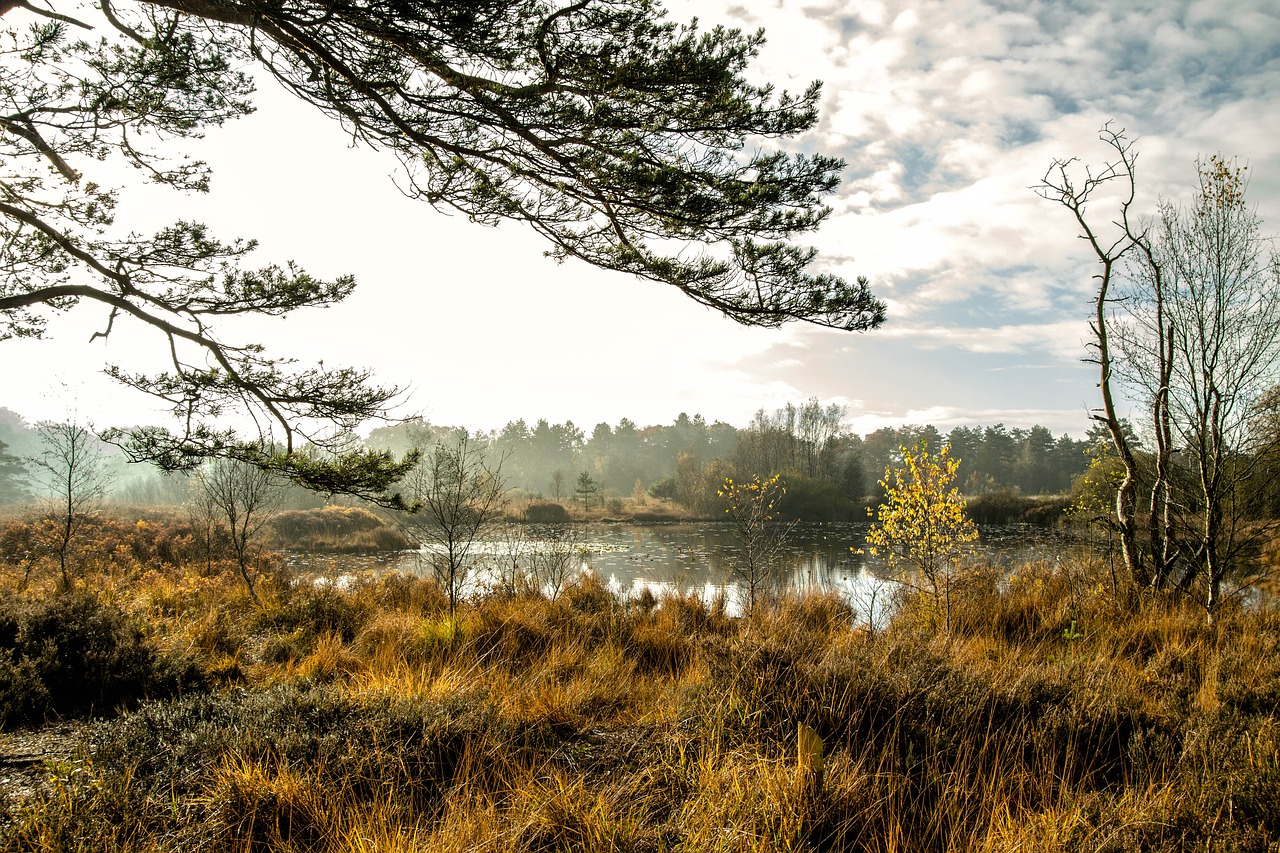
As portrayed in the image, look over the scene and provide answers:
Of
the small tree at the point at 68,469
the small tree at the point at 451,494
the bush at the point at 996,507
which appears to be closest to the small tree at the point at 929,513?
the small tree at the point at 451,494

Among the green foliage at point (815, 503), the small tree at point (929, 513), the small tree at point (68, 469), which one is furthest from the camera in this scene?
the green foliage at point (815, 503)

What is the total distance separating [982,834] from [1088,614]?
5.51 m

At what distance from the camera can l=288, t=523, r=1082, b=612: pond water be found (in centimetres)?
1216

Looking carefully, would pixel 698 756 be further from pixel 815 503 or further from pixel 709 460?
pixel 709 460

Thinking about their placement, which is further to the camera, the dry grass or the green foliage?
Result: the green foliage

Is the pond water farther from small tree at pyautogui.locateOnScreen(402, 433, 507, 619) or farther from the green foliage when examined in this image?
the green foliage

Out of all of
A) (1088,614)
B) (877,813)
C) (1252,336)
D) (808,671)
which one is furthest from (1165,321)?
(877,813)

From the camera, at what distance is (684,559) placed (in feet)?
63.9

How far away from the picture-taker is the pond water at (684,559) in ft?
39.9

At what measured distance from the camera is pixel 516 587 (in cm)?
923

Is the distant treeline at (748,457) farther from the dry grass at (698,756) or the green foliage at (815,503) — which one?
the dry grass at (698,756)

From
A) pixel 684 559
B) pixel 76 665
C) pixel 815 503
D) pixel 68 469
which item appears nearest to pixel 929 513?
pixel 76 665

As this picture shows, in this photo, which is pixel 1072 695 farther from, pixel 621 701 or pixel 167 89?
pixel 167 89

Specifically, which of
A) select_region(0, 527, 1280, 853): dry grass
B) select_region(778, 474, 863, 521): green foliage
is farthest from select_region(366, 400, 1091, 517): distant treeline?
select_region(0, 527, 1280, 853): dry grass
